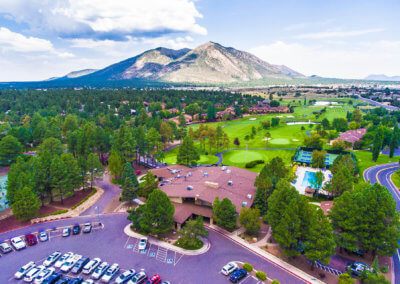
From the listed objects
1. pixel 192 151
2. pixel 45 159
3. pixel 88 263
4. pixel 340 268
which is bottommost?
pixel 340 268

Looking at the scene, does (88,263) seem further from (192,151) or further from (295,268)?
(192,151)

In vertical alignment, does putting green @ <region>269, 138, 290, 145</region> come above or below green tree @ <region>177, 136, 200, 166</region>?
below

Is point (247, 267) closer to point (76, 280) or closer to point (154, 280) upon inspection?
point (154, 280)

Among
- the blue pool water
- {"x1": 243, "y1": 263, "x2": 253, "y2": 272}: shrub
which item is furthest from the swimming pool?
{"x1": 243, "y1": 263, "x2": 253, "y2": 272}: shrub

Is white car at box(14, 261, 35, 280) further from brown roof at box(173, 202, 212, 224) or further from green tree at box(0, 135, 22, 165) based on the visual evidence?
green tree at box(0, 135, 22, 165)

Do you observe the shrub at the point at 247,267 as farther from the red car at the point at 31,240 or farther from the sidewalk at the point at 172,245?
the red car at the point at 31,240

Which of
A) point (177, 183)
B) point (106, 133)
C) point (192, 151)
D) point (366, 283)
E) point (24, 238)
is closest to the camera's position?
point (366, 283)

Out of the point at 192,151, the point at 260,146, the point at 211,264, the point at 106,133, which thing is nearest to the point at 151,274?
the point at 211,264
